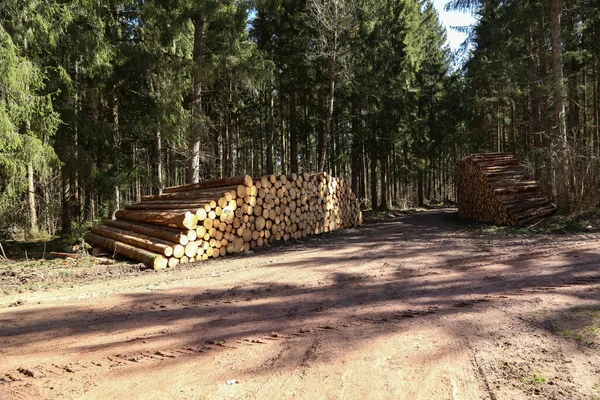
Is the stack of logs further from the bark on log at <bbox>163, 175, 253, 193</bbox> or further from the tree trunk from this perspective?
the tree trunk

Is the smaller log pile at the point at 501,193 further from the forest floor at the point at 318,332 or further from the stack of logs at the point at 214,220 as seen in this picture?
the stack of logs at the point at 214,220

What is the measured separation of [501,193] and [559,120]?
9.77ft

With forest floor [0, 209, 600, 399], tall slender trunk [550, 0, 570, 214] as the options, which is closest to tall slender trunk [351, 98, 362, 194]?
tall slender trunk [550, 0, 570, 214]

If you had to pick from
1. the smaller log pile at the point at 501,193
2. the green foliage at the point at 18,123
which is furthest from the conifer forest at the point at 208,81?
the smaller log pile at the point at 501,193

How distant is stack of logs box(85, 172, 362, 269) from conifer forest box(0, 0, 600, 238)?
2393 mm

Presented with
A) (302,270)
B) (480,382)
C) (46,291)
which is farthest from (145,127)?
(480,382)

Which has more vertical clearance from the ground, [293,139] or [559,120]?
[293,139]

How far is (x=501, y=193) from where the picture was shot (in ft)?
44.0

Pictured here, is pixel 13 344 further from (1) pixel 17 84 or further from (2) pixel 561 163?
(2) pixel 561 163

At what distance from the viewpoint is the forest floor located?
2.65m

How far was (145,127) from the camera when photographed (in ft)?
41.7

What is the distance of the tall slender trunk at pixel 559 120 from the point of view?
11.4 meters

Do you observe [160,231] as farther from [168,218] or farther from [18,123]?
[18,123]

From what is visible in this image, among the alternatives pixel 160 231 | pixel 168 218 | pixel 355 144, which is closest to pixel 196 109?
pixel 168 218
